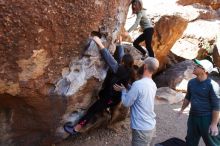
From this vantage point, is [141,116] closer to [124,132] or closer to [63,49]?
[63,49]

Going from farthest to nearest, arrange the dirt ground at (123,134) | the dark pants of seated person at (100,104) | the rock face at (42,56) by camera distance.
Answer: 1. the dirt ground at (123,134)
2. the dark pants of seated person at (100,104)
3. the rock face at (42,56)

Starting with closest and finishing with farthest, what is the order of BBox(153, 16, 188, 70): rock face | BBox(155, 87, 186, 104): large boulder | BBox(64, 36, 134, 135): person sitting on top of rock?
1. BBox(64, 36, 134, 135): person sitting on top of rock
2. BBox(155, 87, 186, 104): large boulder
3. BBox(153, 16, 188, 70): rock face

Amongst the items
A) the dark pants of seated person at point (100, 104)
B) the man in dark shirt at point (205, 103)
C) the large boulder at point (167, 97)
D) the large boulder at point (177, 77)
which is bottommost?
the large boulder at point (177, 77)

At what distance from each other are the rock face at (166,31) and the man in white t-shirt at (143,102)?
6.75 m

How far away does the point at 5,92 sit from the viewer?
4.85 metres

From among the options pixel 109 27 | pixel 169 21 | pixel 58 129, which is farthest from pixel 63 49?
pixel 169 21

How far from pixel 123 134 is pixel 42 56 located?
255cm

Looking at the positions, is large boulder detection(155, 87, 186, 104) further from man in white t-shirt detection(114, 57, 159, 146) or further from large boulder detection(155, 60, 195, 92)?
man in white t-shirt detection(114, 57, 159, 146)

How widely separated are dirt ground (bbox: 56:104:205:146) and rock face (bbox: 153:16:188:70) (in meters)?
3.99

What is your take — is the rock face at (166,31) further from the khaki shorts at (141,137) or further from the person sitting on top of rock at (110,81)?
the khaki shorts at (141,137)

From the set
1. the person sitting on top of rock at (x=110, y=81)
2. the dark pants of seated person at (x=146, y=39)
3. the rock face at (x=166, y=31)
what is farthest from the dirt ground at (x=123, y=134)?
the rock face at (x=166, y=31)

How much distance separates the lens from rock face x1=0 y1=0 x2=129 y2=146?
4.47m

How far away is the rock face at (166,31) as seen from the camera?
11.1 m

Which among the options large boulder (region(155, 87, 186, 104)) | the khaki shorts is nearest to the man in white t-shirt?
the khaki shorts
